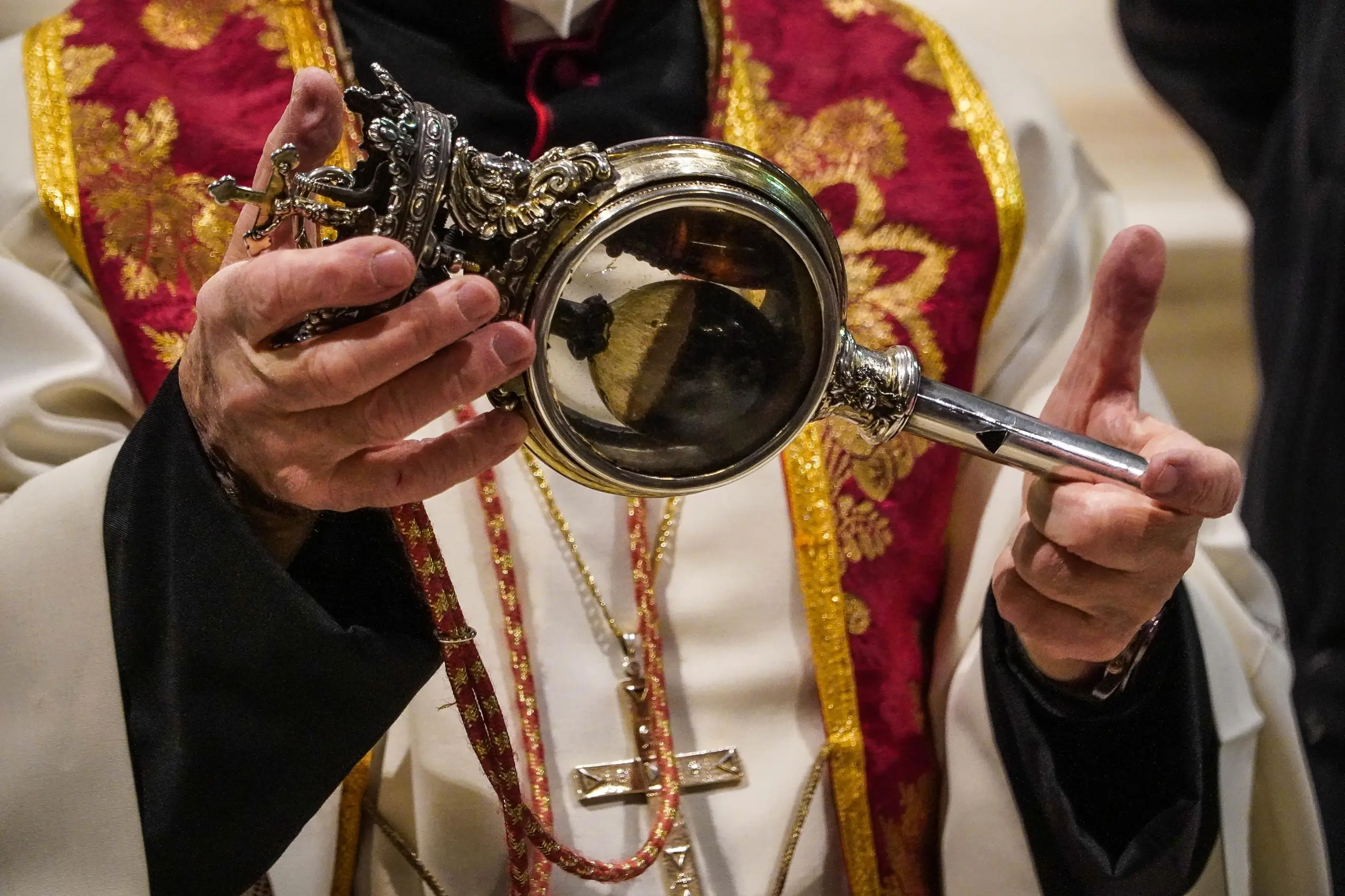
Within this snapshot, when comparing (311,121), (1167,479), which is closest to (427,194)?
(311,121)

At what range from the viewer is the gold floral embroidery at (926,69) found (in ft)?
5.11

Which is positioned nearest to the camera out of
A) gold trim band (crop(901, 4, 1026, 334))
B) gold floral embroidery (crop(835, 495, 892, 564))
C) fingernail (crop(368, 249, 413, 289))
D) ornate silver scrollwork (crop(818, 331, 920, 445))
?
fingernail (crop(368, 249, 413, 289))

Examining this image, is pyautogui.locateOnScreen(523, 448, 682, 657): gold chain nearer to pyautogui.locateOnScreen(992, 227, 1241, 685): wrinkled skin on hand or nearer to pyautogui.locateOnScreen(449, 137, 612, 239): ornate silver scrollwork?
pyautogui.locateOnScreen(992, 227, 1241, 685): wrinkled skin on hand

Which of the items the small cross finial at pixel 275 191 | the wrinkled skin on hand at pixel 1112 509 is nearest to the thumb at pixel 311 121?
the small cross finial at pixel 275 191

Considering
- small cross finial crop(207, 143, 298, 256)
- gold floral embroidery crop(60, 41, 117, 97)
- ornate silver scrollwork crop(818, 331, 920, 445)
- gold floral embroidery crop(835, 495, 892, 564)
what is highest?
small cross finial crop(207, 143, 298, 256)

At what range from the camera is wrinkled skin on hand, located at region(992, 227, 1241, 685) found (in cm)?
101

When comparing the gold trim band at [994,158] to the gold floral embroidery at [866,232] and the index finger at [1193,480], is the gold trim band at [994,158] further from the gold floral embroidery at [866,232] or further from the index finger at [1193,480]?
the index finger at [1193,480]

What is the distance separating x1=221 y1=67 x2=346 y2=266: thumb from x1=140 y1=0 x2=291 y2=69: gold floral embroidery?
504 mm

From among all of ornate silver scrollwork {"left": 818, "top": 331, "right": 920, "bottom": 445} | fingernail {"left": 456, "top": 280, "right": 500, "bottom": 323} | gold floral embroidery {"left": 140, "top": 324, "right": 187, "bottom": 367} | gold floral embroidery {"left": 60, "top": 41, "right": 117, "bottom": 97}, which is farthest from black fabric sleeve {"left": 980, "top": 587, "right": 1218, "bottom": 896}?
gold floral embroidery {"left": 60, "top": 41, "right": 117, "bottom": 97}

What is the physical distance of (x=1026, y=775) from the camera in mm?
1288

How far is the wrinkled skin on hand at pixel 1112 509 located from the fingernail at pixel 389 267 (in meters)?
0.57

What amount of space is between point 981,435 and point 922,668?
0.51 m

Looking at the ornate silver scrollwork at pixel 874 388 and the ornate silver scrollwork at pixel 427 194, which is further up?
the ornate silver scrollwork at pixel 427 194

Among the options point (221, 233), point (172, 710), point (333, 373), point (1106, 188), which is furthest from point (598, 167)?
point (1106, 188)
